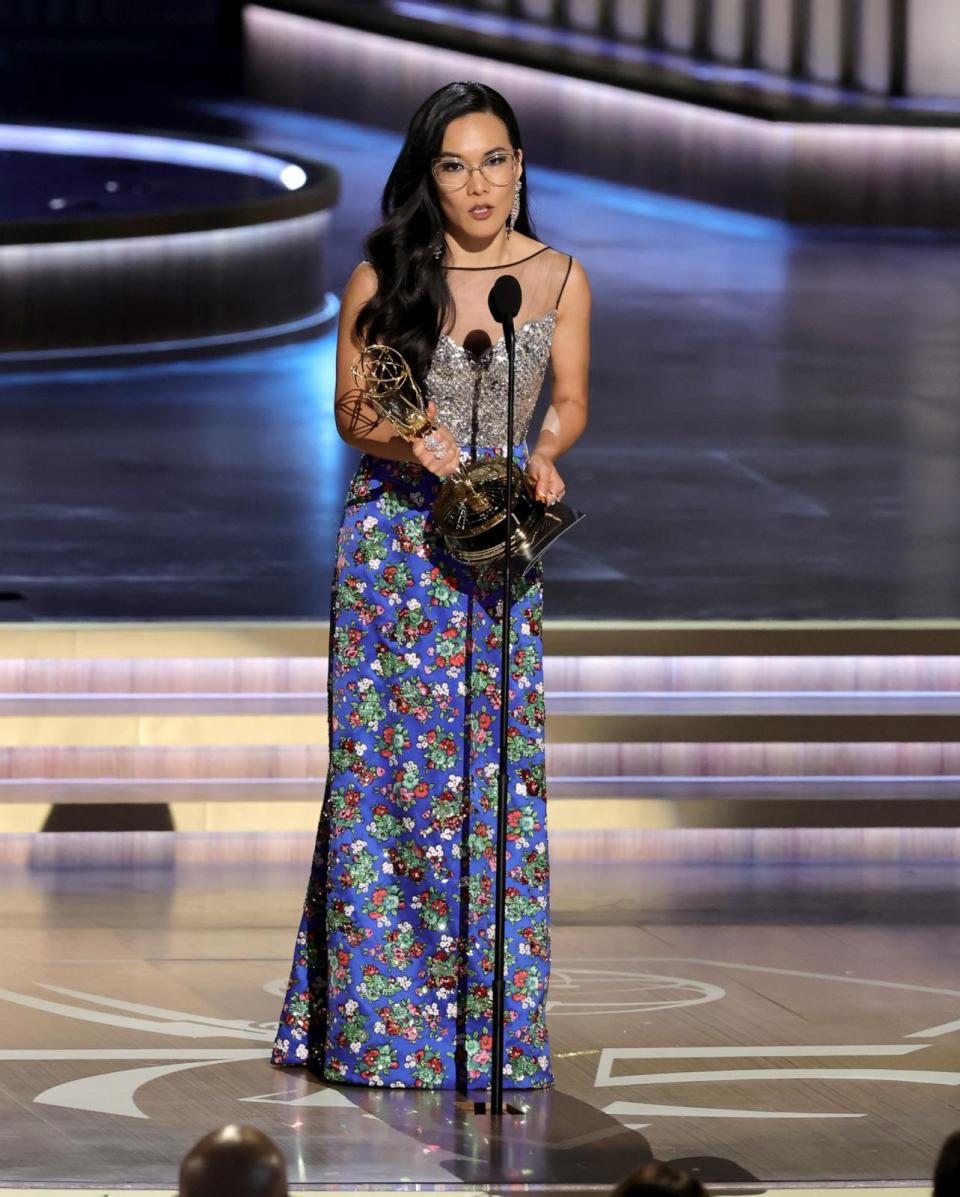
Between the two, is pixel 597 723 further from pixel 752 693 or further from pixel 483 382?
pixel 483 382

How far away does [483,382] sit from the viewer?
4117 millimetres

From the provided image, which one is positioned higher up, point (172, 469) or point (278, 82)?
point (278, 82)

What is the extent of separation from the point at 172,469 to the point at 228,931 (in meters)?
3.73

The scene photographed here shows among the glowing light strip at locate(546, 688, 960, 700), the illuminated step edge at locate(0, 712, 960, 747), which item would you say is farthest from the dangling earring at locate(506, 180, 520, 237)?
the glowing light strip at locate(546, 688, 960, 700)

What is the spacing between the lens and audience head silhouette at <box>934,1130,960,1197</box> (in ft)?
6.59

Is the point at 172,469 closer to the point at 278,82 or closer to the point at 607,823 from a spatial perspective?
the point at 607,823

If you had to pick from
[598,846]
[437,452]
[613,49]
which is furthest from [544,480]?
[613,49]

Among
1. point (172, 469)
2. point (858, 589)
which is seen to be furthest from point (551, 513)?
point (172, 469)

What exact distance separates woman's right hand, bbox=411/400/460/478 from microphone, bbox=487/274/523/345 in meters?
0.23

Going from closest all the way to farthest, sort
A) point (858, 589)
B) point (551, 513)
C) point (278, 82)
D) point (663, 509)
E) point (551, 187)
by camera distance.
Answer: point (551, 513)
point (858, 589)
point (663, 509)
point (551, 187)
point (278, 82)

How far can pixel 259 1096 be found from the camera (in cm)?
418

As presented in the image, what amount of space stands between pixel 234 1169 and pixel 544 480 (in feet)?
6.96

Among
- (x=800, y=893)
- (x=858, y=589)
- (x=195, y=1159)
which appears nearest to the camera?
(x=195, y=1159)

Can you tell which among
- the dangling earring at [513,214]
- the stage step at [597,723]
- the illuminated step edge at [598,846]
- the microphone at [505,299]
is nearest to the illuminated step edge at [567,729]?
the stage step at [597,723]
